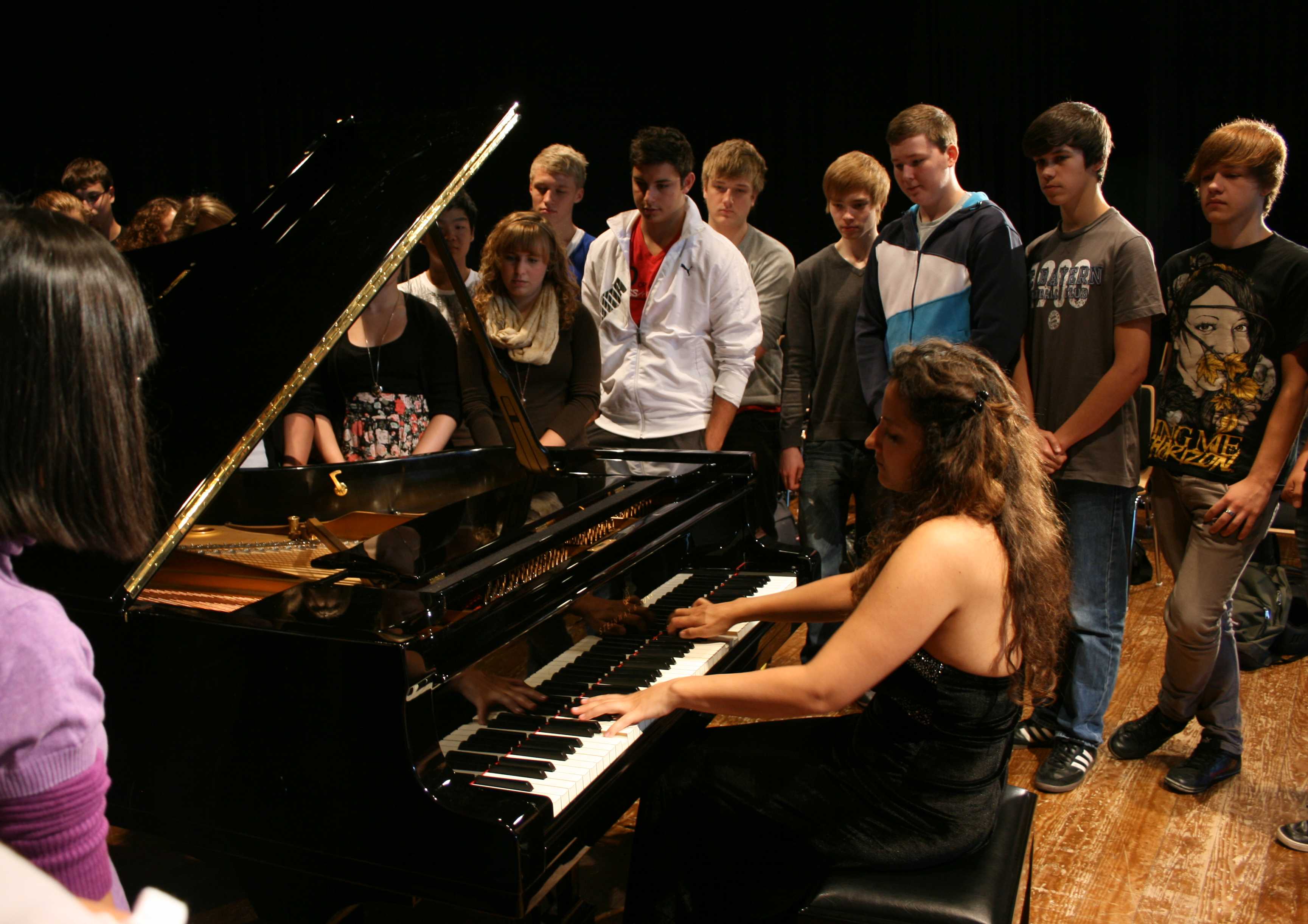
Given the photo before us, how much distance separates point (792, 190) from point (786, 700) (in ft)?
19.6

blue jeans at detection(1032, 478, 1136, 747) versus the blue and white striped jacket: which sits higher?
the blue and white striped jacket

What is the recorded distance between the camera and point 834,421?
366cm

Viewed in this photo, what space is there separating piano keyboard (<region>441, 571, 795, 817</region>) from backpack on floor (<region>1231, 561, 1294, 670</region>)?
2.70m

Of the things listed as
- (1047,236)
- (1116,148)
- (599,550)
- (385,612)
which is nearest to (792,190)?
(1116,148)

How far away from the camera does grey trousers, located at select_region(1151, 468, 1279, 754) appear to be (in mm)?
2832

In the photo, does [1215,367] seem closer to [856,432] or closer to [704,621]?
[856,432]

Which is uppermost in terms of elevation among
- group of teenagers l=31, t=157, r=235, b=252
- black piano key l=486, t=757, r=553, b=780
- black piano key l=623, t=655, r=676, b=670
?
group of teenagers l=31, t=157, r=235, b=252

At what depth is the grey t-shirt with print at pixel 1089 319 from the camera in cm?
287

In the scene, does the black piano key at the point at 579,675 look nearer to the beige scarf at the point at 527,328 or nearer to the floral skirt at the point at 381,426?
the floral skirt at the point at 381,426

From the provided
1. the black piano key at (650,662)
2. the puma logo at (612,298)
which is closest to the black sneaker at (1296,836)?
the black piano key at (650,662)

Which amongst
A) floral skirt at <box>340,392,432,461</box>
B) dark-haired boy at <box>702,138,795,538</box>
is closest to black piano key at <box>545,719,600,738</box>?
floral skirt at <box>340,392,432,461</box>

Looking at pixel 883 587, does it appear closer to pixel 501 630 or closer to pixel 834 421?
pixel 501 630

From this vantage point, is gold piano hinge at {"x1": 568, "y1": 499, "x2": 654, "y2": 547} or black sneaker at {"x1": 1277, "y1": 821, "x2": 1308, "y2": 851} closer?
gold piano hinge at {"x1": 568, "y1": 499, "x2": 654, "y2": 547}

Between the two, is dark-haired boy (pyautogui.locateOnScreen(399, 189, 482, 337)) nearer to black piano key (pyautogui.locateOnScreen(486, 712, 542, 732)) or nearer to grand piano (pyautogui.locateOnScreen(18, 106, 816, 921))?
grand piano (pyautogui.locateOnScreen(18, 106, 816, 921))
